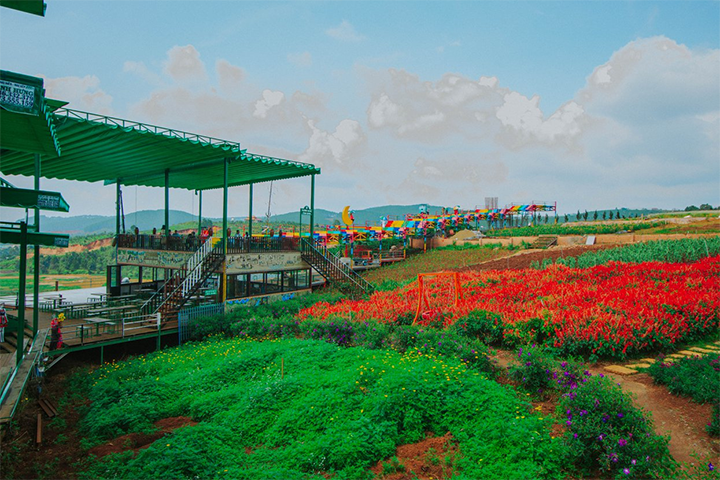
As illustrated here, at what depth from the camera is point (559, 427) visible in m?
7.23

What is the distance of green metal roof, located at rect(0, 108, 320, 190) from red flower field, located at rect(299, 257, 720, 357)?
7982 millimetres

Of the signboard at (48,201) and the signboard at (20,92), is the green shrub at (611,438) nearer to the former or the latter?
the signboard at (20,92)

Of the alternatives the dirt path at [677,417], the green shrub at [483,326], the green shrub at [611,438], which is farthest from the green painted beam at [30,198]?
the dirt path at [677,417]

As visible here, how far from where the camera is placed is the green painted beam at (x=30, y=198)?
30.3 ft

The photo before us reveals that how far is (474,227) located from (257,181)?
35152 millimetres

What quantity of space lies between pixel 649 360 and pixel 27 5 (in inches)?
539

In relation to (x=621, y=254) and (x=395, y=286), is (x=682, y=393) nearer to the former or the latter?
(x=395, y=286)

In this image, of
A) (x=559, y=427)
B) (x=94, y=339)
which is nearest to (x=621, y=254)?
(x=559, y=427)

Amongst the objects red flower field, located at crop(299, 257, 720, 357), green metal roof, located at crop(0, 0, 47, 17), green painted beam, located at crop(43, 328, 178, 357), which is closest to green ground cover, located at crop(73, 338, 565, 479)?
green painted beam, located at crop(43, 328, 178, 357)

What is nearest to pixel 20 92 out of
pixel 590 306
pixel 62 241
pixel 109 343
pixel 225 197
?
pixel 62 241

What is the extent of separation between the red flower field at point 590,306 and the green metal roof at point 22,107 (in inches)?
400

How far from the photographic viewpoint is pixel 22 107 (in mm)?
6555

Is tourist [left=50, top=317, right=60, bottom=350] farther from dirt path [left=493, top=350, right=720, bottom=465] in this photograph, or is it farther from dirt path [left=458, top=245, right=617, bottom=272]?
dirt path [left=458, top=245, right=617, bottom=272]

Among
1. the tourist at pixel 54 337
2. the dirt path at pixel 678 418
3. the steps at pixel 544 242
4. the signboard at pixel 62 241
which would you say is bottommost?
the tourist at pixel 54 337
